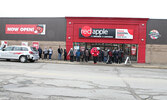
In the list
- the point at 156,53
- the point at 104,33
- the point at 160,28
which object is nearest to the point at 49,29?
the point at 104,33

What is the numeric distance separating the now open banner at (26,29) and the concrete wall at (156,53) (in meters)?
13.5

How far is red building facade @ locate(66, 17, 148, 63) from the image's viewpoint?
20375 millimetres

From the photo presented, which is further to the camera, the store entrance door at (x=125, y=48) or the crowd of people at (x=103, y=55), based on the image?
the store entrance door at (x=125, y=48)

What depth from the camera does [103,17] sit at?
67.2ft

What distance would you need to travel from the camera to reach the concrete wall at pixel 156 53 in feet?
66.0

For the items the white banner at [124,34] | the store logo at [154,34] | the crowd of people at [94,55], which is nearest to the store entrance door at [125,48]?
the white banner at [124,34]

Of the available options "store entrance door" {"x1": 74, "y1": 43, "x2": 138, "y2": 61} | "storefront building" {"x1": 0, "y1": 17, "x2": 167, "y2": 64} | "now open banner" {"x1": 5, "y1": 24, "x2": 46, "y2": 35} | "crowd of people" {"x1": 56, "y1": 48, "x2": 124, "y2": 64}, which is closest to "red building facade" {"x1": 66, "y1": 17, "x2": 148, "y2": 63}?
"storefront building" {"x1": 0, "y1": 17, "x2": 167, "y2": 64}

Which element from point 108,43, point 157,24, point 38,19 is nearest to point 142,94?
point 108,43

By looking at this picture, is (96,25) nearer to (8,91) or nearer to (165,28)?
(165,28)

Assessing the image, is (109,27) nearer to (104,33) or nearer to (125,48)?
(104,33)

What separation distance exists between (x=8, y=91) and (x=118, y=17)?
16.9m

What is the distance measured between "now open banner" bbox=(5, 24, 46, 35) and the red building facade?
3.56 m

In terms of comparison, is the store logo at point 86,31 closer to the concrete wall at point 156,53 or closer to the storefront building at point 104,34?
the storefront building at point 104,34

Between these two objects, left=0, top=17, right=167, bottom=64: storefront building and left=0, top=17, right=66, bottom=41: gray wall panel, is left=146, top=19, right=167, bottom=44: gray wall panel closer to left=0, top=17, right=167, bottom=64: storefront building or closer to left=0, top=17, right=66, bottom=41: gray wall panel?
left=0, top=17, right=167, bottom=64: storefront building
